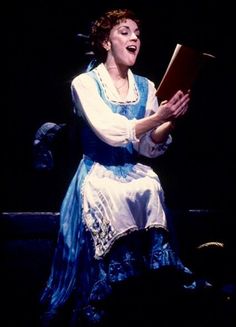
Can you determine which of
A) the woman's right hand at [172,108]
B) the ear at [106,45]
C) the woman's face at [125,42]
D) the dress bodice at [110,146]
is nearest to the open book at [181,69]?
the woman's right hand at [172,108]

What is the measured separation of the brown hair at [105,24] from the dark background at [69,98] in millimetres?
355

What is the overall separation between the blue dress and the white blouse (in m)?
0.06

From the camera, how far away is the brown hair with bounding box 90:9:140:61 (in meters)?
2.90

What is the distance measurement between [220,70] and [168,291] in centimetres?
209

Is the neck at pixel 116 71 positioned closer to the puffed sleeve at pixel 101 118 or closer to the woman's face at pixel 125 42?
the woman's face at pixel 125 42

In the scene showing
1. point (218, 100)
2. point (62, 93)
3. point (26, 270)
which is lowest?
point (26, 270)

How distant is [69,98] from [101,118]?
1.06 metres

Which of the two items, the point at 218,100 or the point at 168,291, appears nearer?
the point at 168,291

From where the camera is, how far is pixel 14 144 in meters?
3.50

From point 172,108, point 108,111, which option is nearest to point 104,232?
point 108,111

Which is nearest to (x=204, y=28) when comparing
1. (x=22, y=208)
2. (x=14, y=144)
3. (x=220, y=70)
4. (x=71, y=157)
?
(x=220, y=70)

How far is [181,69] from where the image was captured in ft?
8.47

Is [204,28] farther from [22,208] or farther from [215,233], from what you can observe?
[22,208]

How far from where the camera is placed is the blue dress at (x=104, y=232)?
2.45m
